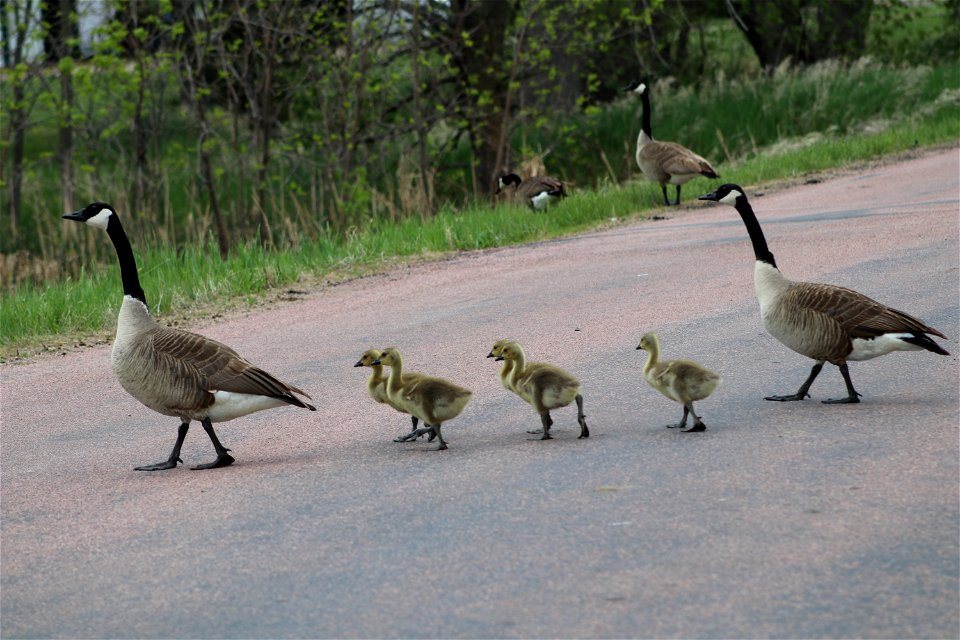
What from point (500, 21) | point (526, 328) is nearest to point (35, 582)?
point (526, 328)

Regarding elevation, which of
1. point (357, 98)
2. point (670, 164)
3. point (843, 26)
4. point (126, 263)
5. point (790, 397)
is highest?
point (843, 26)

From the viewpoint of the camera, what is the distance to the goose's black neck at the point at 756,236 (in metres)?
7.21

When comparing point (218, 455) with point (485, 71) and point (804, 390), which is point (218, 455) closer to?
point (804, 390)

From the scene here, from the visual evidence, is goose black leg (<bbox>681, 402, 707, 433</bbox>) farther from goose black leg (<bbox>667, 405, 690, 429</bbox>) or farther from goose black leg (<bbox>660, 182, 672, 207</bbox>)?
goose black leg (<bbox>660, 182, 672, 207</bbox>)

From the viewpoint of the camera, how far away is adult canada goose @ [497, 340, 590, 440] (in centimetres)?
647

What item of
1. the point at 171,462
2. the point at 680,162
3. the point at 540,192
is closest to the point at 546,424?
the point at 171,462

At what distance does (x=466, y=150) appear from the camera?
2930 cm

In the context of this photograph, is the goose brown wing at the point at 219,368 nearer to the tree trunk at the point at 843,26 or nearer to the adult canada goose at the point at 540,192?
the adult canada goose at the point at 540,192

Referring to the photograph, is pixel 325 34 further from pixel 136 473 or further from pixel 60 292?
pixel 136 473

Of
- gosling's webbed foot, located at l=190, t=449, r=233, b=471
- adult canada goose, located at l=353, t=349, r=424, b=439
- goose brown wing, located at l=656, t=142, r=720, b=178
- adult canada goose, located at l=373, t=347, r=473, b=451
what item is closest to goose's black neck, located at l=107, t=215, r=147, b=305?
gosling's webbed foot, located at l=190, t=449, r=233, b=471

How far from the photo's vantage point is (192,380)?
21.3 ft

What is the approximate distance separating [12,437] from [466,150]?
2234cm

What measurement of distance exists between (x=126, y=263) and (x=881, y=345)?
14.4 feet

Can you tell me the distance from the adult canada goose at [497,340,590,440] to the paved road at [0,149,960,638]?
0.16 metres
